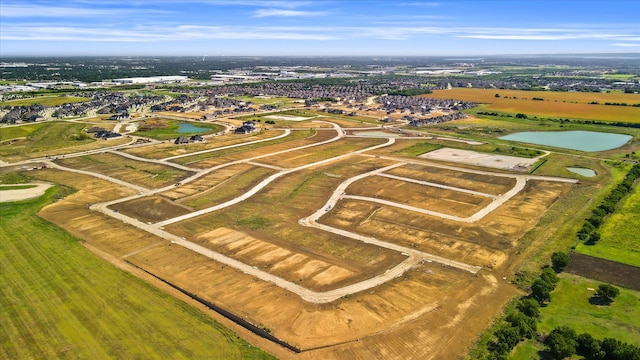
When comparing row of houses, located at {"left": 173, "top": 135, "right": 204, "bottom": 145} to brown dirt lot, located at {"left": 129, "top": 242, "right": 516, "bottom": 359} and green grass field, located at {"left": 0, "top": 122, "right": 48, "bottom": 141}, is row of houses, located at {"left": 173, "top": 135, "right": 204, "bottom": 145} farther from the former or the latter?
brown dirt lot, located at {"left": 129, "top": 242, "right": 516, "bottom": 359}

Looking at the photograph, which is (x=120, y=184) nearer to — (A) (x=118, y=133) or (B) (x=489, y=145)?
(A) (x=118, y=133)

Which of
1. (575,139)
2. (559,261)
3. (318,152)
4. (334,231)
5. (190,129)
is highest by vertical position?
(190,129)

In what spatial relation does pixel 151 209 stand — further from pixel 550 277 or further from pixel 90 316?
pixel 550 277

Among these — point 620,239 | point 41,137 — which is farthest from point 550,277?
point 41,137

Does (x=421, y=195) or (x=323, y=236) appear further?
(x=421, y=195)

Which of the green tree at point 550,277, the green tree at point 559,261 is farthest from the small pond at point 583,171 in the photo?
the green tree at point 550,277

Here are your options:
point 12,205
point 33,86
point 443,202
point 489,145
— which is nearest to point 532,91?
point 489,145

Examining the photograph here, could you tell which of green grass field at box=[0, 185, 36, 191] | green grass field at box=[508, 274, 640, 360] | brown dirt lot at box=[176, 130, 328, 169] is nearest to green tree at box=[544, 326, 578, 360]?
green grass field at box=[508, 274, 640, 360]
